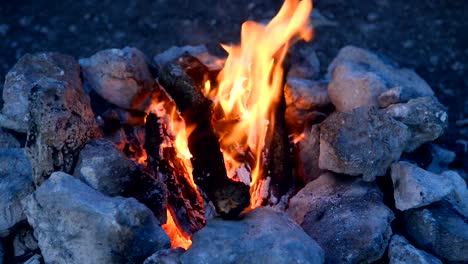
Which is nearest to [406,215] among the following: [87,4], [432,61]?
[432,61]

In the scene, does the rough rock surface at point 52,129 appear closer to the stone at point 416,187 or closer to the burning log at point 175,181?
the burning log at point 175,181

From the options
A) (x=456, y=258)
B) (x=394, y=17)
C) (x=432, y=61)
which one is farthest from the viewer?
(x=394, y=17)

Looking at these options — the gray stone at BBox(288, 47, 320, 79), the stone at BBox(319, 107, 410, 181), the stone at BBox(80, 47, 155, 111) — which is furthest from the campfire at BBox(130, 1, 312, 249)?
the gray stone at BBox(288, 47, 320, 79)

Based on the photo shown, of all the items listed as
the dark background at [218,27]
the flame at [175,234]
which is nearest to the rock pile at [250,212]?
the flame at [175,234]

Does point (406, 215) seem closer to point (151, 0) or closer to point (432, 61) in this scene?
point (432, 61)

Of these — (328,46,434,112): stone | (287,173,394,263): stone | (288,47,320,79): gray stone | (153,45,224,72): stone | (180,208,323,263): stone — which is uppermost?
(153,45,224,72): stone

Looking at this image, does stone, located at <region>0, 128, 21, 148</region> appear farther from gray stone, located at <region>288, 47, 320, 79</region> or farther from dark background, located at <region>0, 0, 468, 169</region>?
gray stone, located at <region>288, 47, 320, 79</region>
